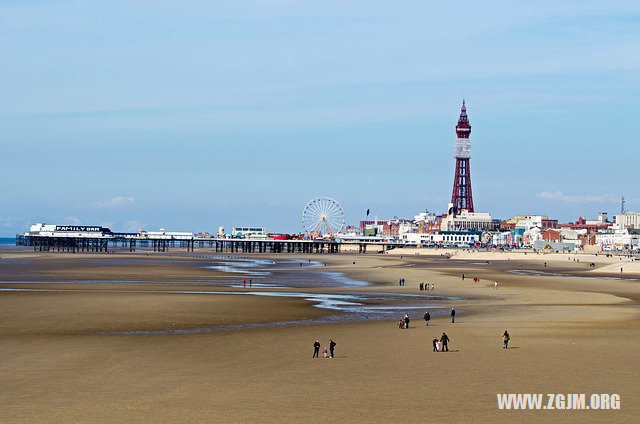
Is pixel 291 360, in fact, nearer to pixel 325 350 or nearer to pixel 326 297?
pixel 325 350

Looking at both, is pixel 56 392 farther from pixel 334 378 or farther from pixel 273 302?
pixel 273 302

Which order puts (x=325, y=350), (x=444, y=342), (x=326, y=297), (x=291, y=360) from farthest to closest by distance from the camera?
(x=326, y=297) < (x=444, y=342) < (x=325, y=350) < (x=291, y=360)

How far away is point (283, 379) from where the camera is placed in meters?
25.9

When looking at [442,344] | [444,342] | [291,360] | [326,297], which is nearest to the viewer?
[291,360]

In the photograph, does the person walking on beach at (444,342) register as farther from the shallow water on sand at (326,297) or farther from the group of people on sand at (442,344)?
the shallow water on sand at (326,297)

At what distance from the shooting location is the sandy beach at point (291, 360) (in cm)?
2195

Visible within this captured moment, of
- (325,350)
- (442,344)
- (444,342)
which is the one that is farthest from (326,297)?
(325,350)

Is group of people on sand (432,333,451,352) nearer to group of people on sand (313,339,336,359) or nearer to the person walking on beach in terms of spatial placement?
the person walking on beach

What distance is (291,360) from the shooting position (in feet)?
95.9

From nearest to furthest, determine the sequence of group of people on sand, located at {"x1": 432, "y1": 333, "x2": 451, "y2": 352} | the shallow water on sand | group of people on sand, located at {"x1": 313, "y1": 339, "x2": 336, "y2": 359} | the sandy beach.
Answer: the sandy beach < group of people on sand, located at {"x1": 313, "y1": 339, "x2": 336, "y2": 359} < group of people on sand, located at {"x1": 432, "y1": 333, "x2": 451, "y2": 352} < the shallow water on sand

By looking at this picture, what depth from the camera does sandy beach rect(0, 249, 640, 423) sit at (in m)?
22.0

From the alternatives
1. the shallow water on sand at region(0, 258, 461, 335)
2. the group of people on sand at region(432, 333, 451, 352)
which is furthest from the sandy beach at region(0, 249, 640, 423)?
the group of people on sand at region(432, 333, 451, 352)

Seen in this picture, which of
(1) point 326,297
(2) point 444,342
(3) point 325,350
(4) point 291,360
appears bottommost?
(4) point 291,360

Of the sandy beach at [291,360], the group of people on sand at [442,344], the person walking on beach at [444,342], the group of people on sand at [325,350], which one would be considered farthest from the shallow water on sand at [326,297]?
the person walking on beach at [444,342]
